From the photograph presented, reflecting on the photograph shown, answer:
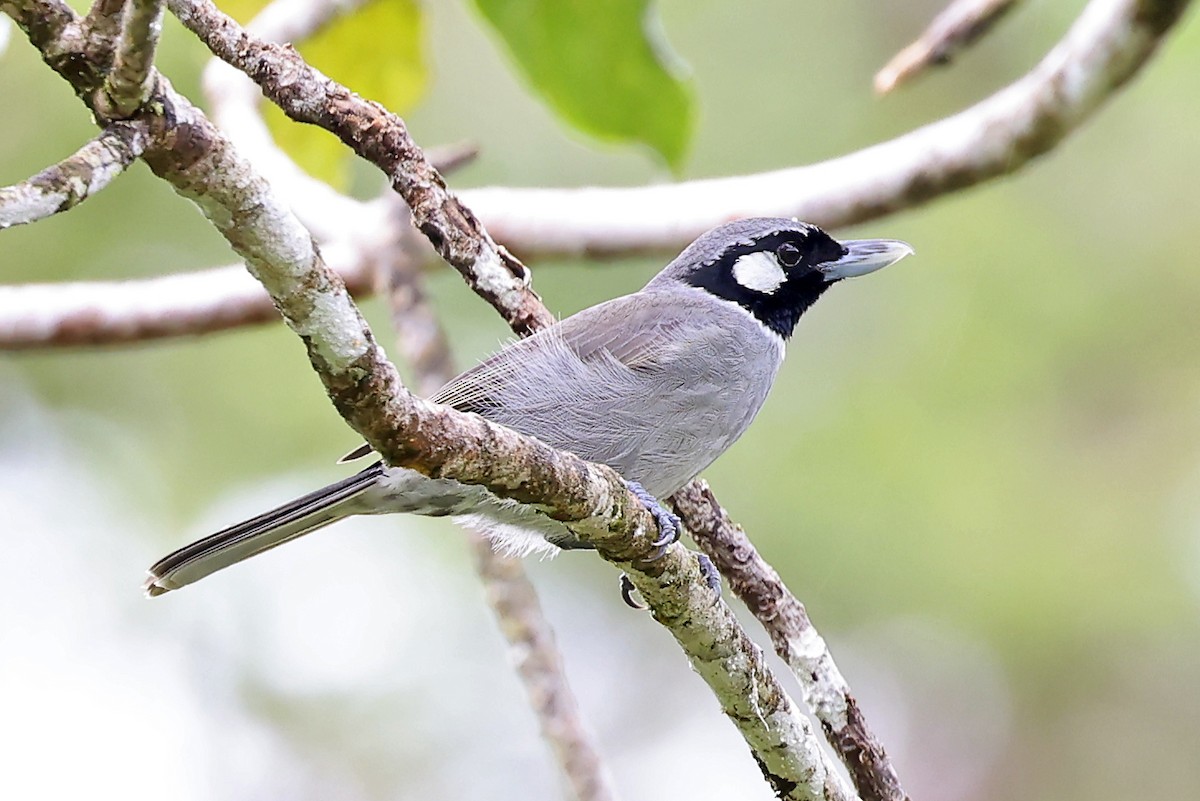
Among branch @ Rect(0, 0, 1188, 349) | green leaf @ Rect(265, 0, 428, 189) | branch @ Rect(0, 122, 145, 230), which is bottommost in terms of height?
→ branch @ Rect(0, 122, 145, 230)

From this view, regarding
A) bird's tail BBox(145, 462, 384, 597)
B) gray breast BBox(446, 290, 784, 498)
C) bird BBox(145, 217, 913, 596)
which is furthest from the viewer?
gray breast BBox(446, 290, 784, 498)

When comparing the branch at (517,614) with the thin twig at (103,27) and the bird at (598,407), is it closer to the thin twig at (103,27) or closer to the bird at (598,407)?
the bird at (598,407)

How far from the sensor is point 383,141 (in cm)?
326

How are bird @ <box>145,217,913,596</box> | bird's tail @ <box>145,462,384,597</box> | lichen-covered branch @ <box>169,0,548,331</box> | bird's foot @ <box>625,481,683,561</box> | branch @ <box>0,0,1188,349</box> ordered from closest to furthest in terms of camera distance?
lichen-covered branch @ <box>169,0,548,331</box> < bird's foot @ <box>625,481,683,561</box> < bird's tail @ <box>145,462,384,597</box> < bird @ <box>145,217,913,596</box> < branch @ <box>0,0,1188,349</box>

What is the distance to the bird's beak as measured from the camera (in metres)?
4.73

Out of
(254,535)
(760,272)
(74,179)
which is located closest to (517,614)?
(254,535)

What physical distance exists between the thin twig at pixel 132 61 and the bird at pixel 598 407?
1696 mm

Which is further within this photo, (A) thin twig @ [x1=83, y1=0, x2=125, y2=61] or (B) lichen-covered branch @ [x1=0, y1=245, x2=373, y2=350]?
(B) lichen-covered branch @ [x1=0, y1=245, x2=373, y2=350]

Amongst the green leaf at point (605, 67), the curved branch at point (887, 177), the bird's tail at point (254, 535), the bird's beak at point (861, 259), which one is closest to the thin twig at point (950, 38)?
the curved branch at point (887, 177)

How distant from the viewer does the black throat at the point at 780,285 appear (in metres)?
4.71

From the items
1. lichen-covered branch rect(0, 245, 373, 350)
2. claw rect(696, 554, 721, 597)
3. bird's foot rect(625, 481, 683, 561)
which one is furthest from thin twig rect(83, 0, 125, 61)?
A: lichen-covered branch rect(0, 245, 373, 350)

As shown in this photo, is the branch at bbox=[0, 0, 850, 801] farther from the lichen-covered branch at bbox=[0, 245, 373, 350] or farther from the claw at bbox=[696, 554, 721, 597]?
the lichen-covered branch at bbox=[0, 245, 373, 350]

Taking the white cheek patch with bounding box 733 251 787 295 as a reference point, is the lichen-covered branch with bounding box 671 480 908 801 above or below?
below

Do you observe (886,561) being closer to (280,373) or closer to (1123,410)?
(1123,410)
